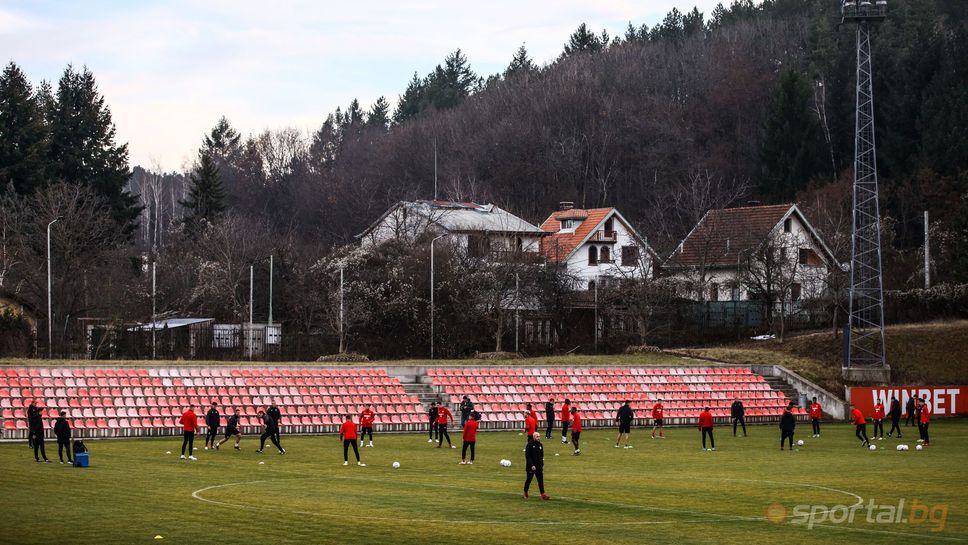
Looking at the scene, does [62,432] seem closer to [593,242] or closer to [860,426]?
[860,426]

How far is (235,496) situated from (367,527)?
5341mm

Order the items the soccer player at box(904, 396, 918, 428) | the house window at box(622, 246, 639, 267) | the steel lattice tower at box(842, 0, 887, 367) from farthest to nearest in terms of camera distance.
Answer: the house window at box(622, 246, 639, 267)
the steel lattice tower at box(842, 0, 887, 367)
the soccer player at box(904, 396, 918, 428)

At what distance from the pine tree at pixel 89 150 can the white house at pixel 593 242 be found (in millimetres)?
35338

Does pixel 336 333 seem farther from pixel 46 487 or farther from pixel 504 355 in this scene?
pixel 46 487

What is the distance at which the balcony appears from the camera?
94363 mm

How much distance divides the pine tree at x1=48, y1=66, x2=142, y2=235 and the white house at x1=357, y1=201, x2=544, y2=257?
22.4 metres

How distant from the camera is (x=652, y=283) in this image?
77.4 metres

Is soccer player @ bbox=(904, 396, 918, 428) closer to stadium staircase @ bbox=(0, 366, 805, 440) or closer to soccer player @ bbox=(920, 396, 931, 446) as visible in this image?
stadium staircase @ bbox=(0, 366, 805, 440)

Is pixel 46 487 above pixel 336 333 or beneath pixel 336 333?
beneath

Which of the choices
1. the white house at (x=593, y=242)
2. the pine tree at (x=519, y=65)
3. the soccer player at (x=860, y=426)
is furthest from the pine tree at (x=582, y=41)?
the soccer player at (x=860, y=426)

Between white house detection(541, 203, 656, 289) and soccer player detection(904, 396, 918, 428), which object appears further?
white house detection(541, 203, 656, 289)

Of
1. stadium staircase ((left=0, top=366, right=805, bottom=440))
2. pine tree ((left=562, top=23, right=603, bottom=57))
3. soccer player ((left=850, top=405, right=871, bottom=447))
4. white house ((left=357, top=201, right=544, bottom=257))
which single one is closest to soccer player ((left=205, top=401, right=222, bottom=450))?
stadium staircase ((left=0, top=366, right=805, bottom=440))

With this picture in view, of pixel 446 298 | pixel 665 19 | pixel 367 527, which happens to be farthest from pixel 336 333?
pixel 665 19

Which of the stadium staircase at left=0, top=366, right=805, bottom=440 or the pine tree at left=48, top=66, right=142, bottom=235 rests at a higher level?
the pine tree at left=48, top=66, right=142, bottom=235
